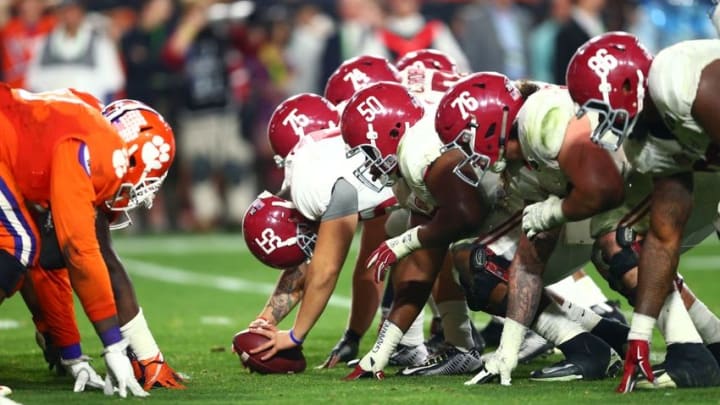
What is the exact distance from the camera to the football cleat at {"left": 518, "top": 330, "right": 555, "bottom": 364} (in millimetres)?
6719

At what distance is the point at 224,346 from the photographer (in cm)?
764

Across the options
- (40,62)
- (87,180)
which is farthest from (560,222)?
(40,62)

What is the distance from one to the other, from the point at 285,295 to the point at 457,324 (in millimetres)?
852

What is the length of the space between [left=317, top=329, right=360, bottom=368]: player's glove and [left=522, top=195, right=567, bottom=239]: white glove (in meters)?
1.44

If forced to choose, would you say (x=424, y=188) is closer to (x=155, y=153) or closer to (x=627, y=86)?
(x=627, y=86)

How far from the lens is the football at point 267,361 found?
6.45m

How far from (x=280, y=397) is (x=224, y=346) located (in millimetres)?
2142

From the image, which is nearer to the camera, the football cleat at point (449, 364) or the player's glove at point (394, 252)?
the player's glove at point (394, 252)

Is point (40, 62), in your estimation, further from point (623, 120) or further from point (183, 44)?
point (623, 120)

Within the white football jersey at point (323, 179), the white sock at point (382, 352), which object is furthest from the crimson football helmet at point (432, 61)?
the white sock at point (382, 352)

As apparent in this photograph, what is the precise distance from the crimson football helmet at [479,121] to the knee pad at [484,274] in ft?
1.05

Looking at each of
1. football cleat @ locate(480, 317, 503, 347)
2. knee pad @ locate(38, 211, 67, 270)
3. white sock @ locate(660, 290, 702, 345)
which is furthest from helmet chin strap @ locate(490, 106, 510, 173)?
knee pad @ locate(38, 211, 67, 270)

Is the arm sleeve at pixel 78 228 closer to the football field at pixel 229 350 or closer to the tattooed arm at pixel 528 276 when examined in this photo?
the football field at pixel 229 350

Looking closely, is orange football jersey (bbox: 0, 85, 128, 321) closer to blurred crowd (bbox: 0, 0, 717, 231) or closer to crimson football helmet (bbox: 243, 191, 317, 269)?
crimson football helmet (bbox: 243, 191, 317, 269)
